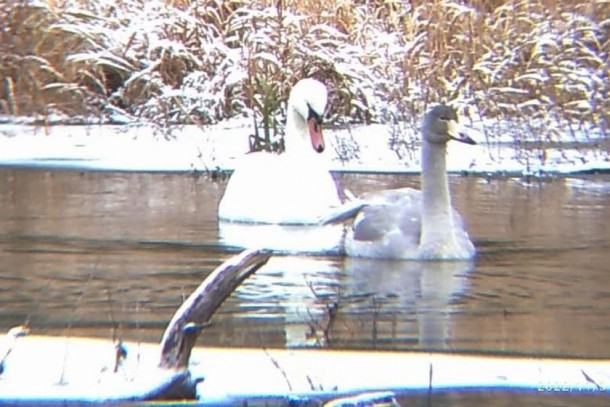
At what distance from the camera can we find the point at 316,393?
4488 millimetres

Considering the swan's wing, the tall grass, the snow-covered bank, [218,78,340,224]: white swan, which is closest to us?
the swan's wing

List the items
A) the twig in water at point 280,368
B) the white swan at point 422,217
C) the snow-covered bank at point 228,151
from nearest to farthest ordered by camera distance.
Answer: the twig in water at point 280,368, the white swan at point 422,217, the snow-covered bank at point 228,151

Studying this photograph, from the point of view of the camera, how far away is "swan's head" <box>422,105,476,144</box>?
27.4ft

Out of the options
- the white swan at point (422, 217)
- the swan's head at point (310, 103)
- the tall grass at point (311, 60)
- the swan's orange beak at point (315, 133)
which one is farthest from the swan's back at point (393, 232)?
the tall grass at point (311, 60)

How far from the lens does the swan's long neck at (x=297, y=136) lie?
10.0 metres

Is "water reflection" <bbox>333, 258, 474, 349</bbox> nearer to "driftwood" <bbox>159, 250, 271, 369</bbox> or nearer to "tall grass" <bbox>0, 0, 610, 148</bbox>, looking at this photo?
"driftwood" <bbox>159, 250, 271, 369</bbox>

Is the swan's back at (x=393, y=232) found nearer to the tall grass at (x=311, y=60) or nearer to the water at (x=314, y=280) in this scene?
the water at (x=314, y=280)

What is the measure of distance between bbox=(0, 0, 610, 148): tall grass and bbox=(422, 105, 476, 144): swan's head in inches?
181

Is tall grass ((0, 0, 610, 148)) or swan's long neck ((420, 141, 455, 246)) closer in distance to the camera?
swan's long neck ((420, 141, 455, 246))

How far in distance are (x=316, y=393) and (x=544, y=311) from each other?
6.50ft

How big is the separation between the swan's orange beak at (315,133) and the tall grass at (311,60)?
2.64 meters

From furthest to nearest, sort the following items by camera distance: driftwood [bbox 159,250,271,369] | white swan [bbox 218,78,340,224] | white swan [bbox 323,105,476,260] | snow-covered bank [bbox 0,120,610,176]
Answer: snow-covered bank [bbox 0,120,610,176]
white swan [bbox 218,78,340,224]
white swan [bbox 323,105,476,260]
driftwood [bbox 159,250,271,369]

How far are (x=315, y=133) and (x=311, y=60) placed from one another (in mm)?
4133

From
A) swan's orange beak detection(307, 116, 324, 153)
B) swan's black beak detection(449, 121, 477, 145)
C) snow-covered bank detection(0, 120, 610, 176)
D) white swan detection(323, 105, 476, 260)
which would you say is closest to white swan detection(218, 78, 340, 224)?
swan's orange beak detection(307, 116, 324, 153)
